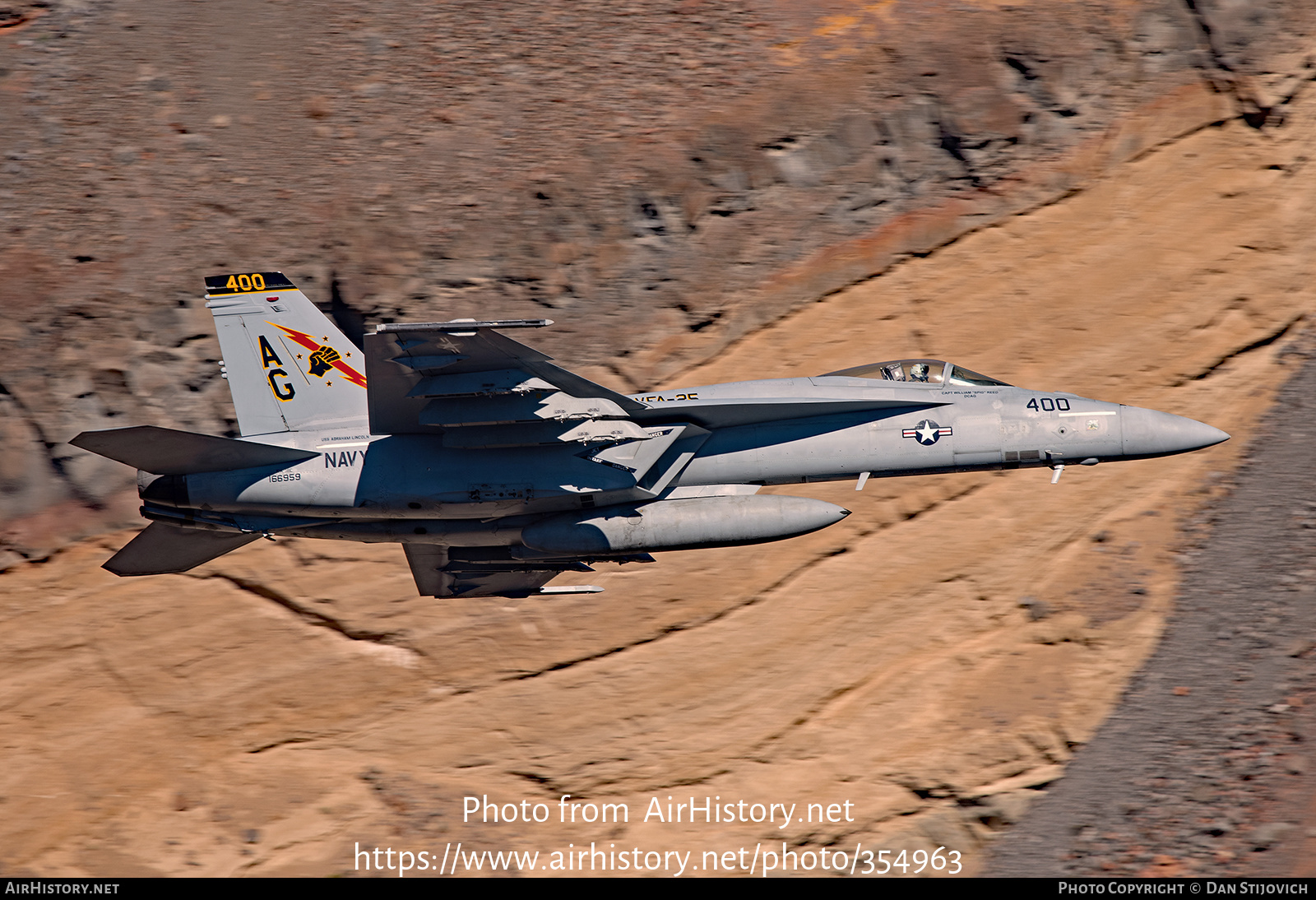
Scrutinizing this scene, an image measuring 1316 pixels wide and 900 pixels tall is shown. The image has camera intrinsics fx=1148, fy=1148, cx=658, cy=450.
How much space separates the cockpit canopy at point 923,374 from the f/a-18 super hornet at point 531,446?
29mm

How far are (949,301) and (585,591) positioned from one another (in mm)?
8970

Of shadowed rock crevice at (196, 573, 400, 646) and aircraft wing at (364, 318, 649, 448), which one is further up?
aircraft wing at (364, 318, 649, 448)

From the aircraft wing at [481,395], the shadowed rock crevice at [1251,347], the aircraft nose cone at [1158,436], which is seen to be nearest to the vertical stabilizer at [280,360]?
the aircraft wing at [481,395]

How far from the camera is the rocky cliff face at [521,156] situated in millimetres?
19203

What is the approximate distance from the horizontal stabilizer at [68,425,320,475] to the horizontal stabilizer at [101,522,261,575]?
1460 millimetres

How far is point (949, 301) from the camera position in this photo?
2097 cm

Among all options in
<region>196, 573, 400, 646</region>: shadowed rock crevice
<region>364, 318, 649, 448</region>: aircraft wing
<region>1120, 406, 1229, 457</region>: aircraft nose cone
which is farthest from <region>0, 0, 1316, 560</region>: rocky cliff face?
<region>1120, 406, 1229, 457</region>: aircraft nose cone

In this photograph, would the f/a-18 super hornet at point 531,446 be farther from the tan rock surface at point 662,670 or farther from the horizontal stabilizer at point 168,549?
the tan rock surface at point 662,670

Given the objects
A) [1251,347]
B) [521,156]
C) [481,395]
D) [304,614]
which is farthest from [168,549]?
[1251,347]

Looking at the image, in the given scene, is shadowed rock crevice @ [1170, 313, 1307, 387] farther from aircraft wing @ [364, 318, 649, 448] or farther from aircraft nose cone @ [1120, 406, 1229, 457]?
aircraft wing @ [364, 318, 649, 448]

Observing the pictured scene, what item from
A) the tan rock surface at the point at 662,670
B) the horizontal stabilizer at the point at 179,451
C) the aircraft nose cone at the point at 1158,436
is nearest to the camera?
the horizontal stabilizer at the point at 179,451

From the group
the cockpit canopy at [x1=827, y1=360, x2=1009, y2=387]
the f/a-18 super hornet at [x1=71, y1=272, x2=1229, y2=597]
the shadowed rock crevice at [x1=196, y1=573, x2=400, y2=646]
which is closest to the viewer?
the f/a-18 super hornet at [x1=71, y1=272, x2=1229, y2=597]

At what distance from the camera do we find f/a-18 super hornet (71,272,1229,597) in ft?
46.7

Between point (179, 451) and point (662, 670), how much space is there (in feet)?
28.9
